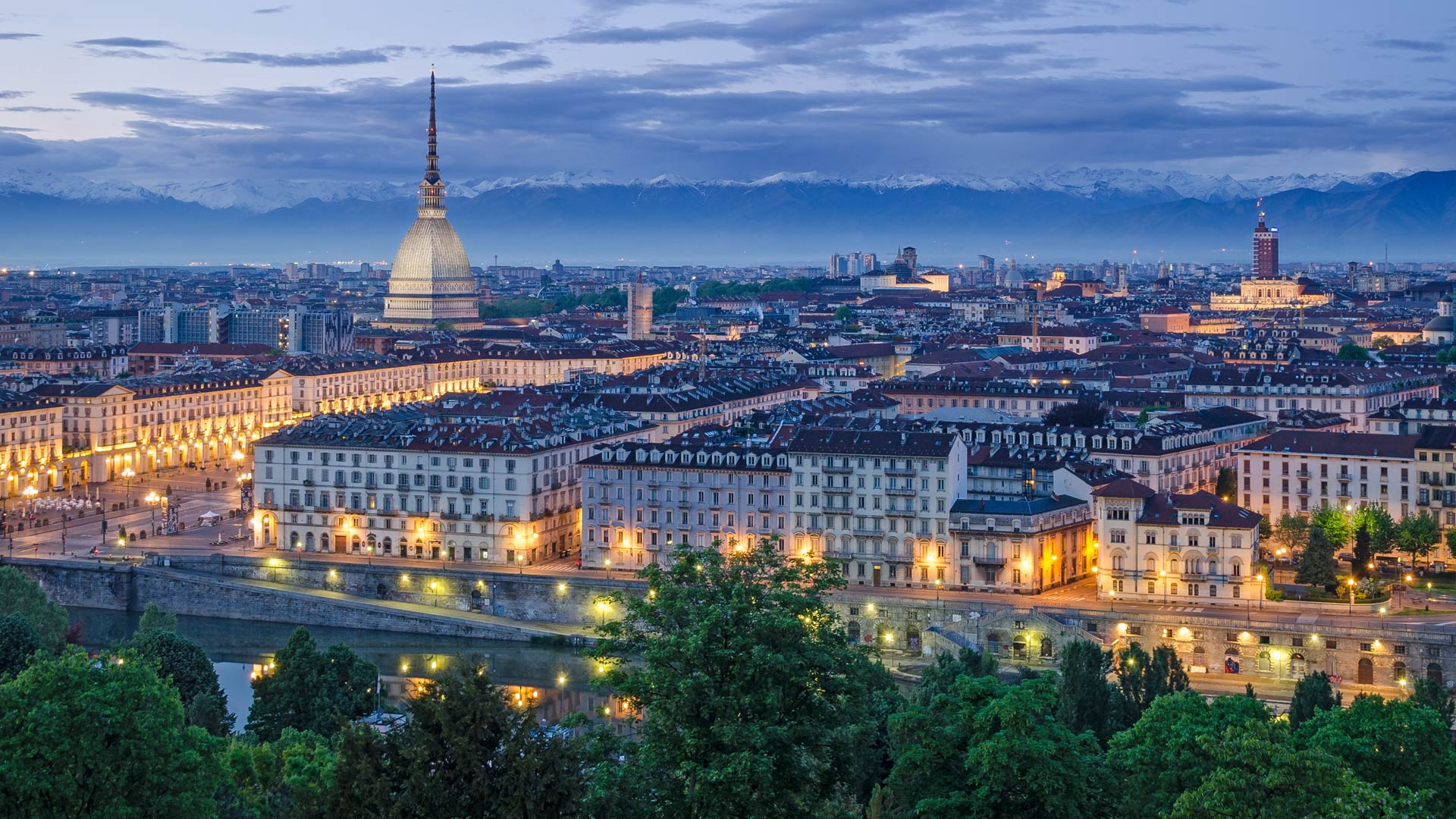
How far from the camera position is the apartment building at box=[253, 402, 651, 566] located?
70.3 m

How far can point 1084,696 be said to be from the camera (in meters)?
45.3

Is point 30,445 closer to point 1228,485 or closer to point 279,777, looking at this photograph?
point 1228,485

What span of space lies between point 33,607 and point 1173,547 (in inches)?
1220

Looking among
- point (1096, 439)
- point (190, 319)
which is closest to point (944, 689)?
point (1096, 439)

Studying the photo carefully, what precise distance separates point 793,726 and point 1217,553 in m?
33.5

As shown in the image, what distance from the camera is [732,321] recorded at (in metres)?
191

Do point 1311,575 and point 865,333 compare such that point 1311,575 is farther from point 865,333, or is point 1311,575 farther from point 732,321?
point 732,321

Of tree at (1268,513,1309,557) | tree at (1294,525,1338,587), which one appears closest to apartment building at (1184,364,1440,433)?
tree at (1268,513,1309,557)

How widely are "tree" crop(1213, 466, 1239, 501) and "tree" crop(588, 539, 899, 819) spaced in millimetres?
46594

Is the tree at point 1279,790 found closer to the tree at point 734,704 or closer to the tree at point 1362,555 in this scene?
the tree at point 734,704

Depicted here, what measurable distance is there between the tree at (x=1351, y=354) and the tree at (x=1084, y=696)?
284ft

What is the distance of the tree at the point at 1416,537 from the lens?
213ft

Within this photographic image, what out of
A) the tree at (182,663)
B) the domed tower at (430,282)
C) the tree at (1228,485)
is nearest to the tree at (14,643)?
the tree at (182,663)

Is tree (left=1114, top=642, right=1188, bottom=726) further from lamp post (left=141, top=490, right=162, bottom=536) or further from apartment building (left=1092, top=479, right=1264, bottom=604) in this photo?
lamp post (left=141, top=490, right=162, bottom=536)
